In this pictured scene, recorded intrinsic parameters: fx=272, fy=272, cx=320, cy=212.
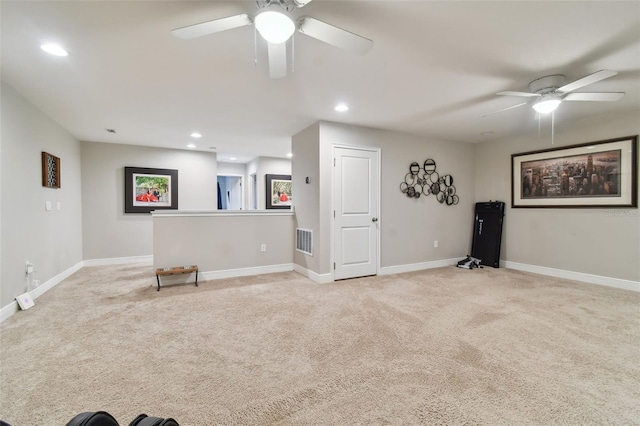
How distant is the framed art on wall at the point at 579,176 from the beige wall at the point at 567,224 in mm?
103

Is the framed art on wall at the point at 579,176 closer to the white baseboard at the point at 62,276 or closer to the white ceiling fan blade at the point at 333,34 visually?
the white ceiling fan blade at the point at 333,34

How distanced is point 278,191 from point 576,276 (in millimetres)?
6062

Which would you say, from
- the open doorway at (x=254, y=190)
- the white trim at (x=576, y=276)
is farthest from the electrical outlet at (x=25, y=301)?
the white trim at (x=576, y=276)

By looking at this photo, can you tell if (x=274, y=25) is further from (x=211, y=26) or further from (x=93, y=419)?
(x=93, y=419)

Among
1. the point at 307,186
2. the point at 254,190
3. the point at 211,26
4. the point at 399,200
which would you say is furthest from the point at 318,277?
the point at 254,190

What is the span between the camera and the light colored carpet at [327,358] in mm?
1502

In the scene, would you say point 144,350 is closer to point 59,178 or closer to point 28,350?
point 28,350

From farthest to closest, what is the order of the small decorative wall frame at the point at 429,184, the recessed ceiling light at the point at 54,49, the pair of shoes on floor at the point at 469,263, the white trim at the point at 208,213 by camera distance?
the pair of shoes on floor at the point at 469,263 → the small decorative wall frame at the point at 429,184 → the white trim at the point at 208,213 → the recessed ceiling light at the point at 54,49

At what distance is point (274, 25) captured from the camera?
1.50 m

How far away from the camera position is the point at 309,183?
169 inches

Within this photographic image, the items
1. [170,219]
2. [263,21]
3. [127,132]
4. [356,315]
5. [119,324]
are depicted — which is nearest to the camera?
[263,21]

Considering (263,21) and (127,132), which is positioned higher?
(127,132)

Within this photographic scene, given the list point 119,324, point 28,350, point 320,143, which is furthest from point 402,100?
point 28,350

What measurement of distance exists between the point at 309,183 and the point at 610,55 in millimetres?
3394
